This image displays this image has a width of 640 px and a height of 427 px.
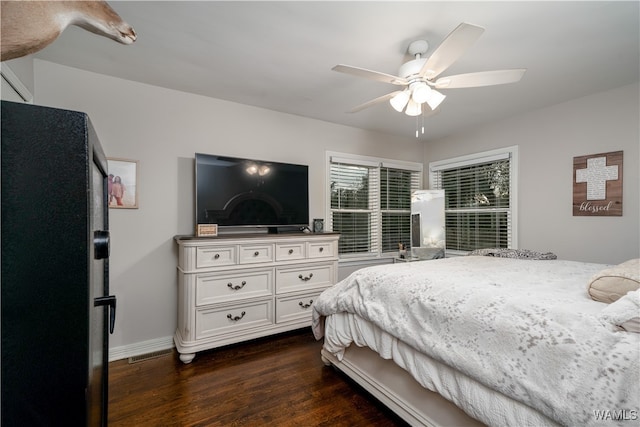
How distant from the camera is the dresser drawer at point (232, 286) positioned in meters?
2.49

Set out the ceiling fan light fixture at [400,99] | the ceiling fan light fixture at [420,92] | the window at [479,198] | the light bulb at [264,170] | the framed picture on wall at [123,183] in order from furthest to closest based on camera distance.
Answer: the window at [479,198] → the light bulb at [264,170] → the framed picture on wall at [123,183] → the ceiling fan light fixture at [400,99] → the ceiling fan light fixture at [420,92]

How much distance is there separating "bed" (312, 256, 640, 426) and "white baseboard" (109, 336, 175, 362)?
172cm

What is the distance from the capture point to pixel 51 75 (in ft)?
7.64

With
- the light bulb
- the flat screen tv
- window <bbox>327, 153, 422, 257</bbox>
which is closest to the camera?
the flat screen tv

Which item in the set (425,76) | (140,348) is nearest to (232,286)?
(140,348)

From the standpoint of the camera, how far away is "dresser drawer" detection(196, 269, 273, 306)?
8.18 feet

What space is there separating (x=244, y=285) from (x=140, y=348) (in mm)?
1093

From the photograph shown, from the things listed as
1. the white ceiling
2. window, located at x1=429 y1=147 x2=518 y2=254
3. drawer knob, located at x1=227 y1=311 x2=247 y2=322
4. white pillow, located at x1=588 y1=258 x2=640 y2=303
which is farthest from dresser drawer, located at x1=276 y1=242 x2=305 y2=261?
window, located at x1=429 y1=147 x2=518 y2=254

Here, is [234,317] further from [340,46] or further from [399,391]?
[340,46]

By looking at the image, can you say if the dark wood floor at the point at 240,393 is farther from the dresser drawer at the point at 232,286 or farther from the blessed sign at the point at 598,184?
the blessed sign at the point at 598,184

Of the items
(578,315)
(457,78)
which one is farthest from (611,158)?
(578,315)

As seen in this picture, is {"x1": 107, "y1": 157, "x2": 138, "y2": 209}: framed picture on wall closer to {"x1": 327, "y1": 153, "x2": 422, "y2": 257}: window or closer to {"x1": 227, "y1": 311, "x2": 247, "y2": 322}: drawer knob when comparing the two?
{"x1": 227, "y1": 311, "x2": 247, "y2": 322}: drawer knob

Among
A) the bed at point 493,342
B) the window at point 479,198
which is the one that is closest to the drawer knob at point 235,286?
the bed at point 493,342

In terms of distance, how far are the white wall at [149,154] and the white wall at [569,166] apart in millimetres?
3251
